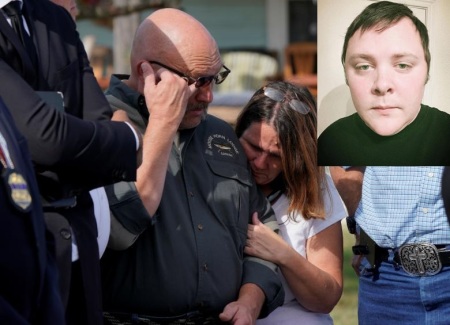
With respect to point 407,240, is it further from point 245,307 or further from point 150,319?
point 150,319

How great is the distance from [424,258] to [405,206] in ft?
0.61

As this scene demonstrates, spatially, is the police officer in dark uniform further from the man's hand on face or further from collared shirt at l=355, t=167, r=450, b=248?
collared shirt at l=355, t=167, r=450, b=248

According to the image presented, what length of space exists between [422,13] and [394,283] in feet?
3.08

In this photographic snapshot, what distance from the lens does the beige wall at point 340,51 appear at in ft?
11.0

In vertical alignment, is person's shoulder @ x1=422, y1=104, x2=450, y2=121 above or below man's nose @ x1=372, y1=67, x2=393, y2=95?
below

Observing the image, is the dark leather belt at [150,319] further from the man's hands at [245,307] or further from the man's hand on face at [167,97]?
the man's hand on face at [167,97]

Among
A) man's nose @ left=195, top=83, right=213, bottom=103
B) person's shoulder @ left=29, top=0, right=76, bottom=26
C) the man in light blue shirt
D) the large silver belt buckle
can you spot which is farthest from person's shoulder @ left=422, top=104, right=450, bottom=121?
person's shoulder @ left=29, top=0, right=76, bottom=26

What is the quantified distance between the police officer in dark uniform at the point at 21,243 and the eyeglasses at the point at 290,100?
1603 mm

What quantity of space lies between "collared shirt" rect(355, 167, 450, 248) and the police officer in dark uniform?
1.58 meters

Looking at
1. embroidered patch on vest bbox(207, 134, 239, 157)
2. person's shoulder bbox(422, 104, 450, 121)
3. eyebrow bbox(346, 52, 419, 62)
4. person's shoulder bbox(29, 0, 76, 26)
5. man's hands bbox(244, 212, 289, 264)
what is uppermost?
person's shoulder bbox(29, 0, 76, 26)

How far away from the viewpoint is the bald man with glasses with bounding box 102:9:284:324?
3207mm

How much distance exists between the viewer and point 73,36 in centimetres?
294

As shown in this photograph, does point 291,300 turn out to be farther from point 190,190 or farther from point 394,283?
point 190,190

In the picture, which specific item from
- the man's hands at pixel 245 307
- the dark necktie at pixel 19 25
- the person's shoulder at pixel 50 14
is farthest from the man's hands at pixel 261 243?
the dark necktie at pixel 19 25
